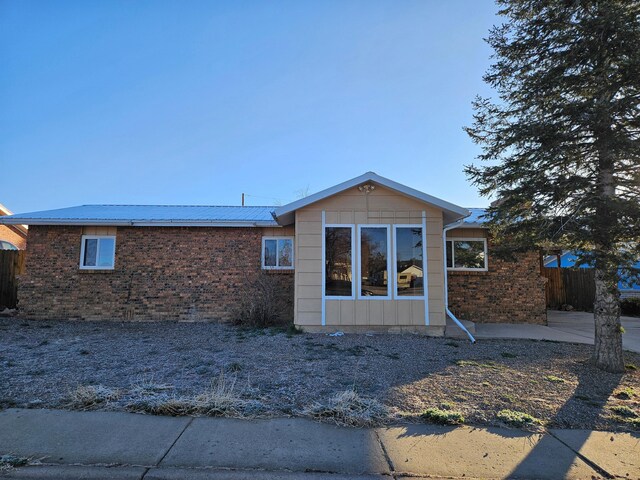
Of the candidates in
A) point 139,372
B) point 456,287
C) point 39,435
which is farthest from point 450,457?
point 456,287

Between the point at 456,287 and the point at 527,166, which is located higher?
the point at 527,166

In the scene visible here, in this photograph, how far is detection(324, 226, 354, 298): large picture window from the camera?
9016 millimetres

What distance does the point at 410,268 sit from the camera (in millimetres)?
8961

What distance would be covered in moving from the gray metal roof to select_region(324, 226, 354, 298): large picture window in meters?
2.34

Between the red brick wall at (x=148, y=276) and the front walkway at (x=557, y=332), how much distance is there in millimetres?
5550

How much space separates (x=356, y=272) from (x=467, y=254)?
14.2ft

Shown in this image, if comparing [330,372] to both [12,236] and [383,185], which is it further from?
[12,236]

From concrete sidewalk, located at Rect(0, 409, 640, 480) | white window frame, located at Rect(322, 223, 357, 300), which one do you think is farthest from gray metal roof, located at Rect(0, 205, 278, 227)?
concrete sidewalk, located at Rect(0, 409, 640, 480)

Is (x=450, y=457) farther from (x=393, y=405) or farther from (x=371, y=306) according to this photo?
(x=371, y=306)

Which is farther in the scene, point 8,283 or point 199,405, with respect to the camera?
point 8,283

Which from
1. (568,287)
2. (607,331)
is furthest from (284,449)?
(568,287)

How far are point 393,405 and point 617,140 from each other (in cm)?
537

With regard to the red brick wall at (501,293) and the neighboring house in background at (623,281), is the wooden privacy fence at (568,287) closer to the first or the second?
the neighboring house in background at (623,281)

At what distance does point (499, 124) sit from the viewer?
766 centimetres
